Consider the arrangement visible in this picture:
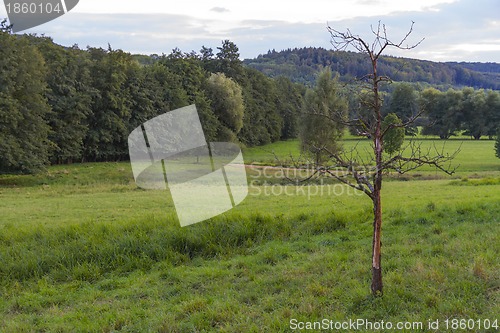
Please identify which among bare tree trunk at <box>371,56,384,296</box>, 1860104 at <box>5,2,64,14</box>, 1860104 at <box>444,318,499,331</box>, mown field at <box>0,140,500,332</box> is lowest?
mown field at <box>0,140,500,332</box>

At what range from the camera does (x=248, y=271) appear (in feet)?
30.1

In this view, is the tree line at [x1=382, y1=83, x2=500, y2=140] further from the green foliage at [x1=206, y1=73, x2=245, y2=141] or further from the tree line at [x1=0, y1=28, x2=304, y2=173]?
the green foliage at [x1=206, y1=73, x2=245, y2=141]

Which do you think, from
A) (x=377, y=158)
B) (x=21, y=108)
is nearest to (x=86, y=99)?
(x=21, y=108)

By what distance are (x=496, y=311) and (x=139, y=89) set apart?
184 ft

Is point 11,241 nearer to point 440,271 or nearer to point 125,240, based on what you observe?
point 125,240

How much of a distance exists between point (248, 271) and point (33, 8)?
6619 mm

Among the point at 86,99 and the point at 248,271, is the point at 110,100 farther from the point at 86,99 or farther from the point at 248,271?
the point at 248,271

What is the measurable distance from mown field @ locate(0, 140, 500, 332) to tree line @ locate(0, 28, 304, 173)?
571 inches

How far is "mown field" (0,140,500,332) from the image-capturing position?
6.77m

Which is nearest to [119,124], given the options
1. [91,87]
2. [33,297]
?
[91,87]

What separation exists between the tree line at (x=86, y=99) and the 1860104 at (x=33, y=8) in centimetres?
1783

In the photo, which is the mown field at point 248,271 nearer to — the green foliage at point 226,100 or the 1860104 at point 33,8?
the 1860104 at point 33,8

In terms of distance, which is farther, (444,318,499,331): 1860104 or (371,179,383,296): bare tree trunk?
(371,179,383,296): bare tree trunk

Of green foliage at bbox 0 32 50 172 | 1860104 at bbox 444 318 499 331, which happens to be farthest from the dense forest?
1860104 at bbox 444 318 499 331
